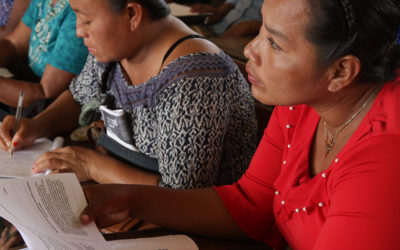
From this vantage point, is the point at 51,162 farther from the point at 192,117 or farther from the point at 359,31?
the point at 359,31

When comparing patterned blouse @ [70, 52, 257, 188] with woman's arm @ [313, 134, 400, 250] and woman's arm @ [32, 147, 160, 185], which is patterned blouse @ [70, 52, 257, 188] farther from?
woman's arm @ [313, 134, 400, 250]

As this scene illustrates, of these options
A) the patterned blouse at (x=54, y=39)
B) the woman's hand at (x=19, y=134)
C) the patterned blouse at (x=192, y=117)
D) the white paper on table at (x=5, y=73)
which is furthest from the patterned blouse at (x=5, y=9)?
the patterned blouse at (x=192, y=117)

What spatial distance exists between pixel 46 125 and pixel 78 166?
0.31 m

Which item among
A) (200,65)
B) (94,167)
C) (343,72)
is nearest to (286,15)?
(343,72)

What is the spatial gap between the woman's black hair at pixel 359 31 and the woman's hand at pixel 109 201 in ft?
1.72

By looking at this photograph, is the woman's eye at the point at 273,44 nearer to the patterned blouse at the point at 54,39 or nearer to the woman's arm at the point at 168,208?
the woman's arm at the point at 168,208

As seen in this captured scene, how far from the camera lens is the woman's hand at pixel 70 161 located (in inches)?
52.9

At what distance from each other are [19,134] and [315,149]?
953 millimetres

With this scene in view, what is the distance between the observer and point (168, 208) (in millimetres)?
1062

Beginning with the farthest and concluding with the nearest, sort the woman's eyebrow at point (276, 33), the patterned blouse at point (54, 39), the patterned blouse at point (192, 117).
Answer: the patterned blouse at point (54, 39)
the patterned blouse at point (192, 117)
the woman's eyebrow at point (276, 33)

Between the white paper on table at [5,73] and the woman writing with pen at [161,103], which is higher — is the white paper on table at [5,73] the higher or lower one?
the lower one

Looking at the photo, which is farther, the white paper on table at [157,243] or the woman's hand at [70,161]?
the woman's hand at [70,161]

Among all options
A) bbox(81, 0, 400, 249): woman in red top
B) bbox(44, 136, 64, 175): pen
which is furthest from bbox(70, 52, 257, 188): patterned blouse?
bbox(44, 136, 64, 175): pen

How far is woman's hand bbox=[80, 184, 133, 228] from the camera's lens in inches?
38.2
